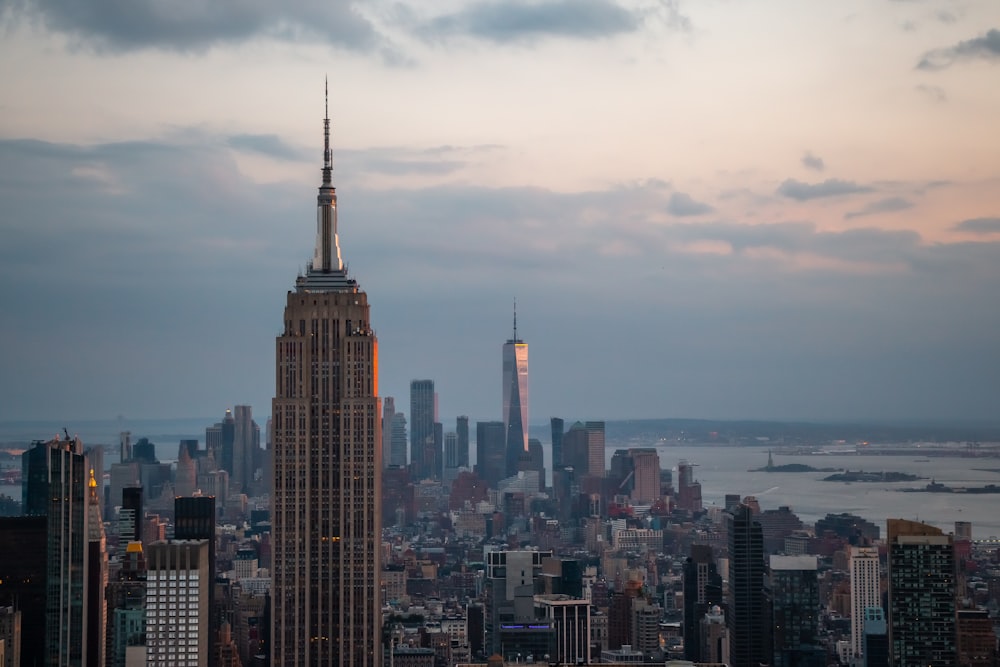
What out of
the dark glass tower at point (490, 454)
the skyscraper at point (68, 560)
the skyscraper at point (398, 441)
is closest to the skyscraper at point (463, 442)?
the dark glass tower at point (490, 454)

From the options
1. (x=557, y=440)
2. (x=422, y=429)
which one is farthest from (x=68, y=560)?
(x=557, y=440)

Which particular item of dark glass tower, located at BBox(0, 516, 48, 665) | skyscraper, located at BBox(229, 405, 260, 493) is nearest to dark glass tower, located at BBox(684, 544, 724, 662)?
skyscraper, located at BBox(229, 405, 260, 493)

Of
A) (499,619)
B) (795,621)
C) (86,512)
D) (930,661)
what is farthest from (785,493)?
(86,512)

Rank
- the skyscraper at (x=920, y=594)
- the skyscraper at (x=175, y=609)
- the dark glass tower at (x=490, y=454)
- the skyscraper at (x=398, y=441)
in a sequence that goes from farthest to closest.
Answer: the dark glass tower at (x=490, y=454), the skyscraper at (x=398, y=441), the skyscraper at (x=920, y=594), the skyscraper at (x=175, y=609)

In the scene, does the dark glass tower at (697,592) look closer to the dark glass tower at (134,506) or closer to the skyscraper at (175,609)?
the skyscraper at (175,609)

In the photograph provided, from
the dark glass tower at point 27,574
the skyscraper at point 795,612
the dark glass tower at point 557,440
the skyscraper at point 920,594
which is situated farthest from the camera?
the dark glass tower at point 557,440

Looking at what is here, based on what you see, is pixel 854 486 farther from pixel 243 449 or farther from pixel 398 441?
pixel 398 441
